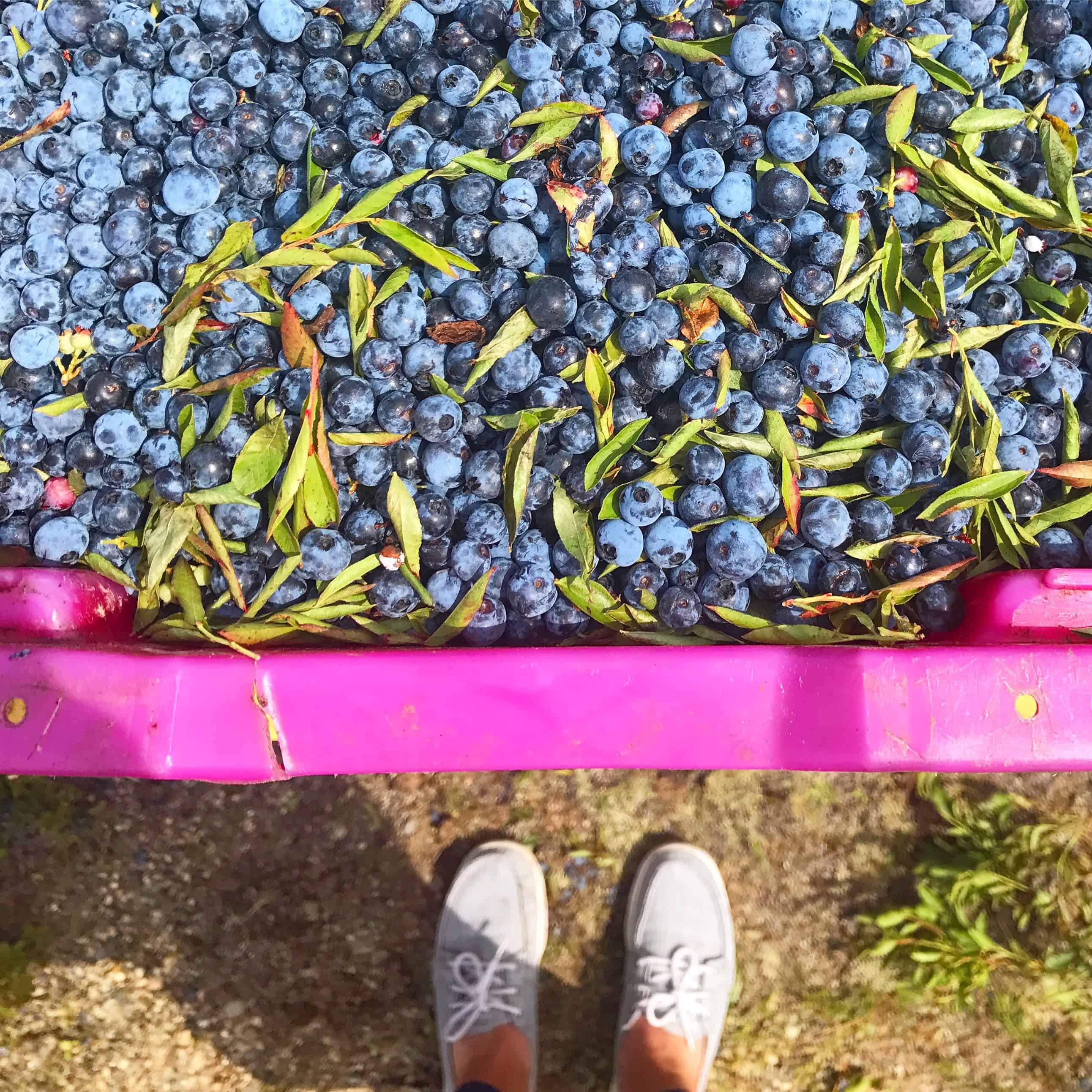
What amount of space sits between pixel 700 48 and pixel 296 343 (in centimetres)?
74

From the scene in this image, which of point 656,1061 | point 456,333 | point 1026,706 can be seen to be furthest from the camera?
point 656,1061

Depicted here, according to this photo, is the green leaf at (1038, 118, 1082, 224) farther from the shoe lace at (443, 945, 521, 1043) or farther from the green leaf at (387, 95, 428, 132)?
the shoe lace at (443, 945, 521, 1043)

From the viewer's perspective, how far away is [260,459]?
1361 millimetres

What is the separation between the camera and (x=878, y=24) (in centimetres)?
143

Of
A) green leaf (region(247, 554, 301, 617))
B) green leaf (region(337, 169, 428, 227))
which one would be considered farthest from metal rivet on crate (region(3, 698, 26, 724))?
green leaf (region(337, 169, 428, 227))

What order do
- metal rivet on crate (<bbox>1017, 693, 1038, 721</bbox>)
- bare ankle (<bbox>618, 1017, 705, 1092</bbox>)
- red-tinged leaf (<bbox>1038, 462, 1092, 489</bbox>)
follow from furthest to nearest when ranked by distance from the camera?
bare ankle (<bbox>618, 1017, 705, 1092</bbox>) < red-tinged leaf (<bbox>1038, 462, 1092, 489</bbox>) < metal rivet on crate (<bbox>1017, 693, 1038, 721</bbox>)

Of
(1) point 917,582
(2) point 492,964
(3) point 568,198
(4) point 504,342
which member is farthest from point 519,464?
(2) point 492,964

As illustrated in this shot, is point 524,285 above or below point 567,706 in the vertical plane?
above

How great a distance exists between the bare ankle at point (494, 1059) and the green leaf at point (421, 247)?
148 cm

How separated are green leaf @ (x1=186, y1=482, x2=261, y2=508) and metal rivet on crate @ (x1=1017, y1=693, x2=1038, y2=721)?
3.60ft

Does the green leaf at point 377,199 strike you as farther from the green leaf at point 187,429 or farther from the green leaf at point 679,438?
the green leaf at point 679,438

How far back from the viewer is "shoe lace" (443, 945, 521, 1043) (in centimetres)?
190

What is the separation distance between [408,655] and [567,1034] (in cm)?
114

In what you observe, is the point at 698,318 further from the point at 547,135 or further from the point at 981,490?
the point at 981,490
